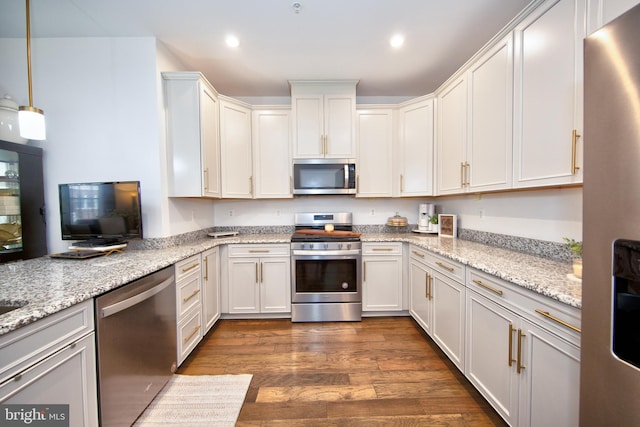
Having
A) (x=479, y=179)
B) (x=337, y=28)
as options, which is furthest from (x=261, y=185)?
(x=479, y=179)

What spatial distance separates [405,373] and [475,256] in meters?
1.06

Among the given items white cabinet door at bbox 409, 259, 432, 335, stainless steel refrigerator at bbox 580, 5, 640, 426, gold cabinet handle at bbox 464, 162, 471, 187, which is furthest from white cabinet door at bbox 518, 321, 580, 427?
gold cabinet handle at bbox 464, 162, 471, 187

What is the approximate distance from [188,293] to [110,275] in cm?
77

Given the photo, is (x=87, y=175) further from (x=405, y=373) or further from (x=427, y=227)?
(x=427, y=227)

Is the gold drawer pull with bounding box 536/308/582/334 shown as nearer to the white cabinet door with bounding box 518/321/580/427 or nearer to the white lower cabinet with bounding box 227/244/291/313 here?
the white cabinet door with bounding box 518/321/580/427

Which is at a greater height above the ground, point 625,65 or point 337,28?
point 337,28

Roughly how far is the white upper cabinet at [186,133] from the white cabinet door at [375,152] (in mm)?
1782

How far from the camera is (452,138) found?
93.5 inches

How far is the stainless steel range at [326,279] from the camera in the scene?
104 inches

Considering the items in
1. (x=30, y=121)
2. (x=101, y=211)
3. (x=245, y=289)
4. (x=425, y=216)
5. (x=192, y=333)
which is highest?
(x=30, y=121)

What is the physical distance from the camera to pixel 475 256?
174 cm

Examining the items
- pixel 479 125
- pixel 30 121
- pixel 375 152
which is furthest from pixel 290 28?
pixel 30 121

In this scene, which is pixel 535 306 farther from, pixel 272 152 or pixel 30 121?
pixel 30 121

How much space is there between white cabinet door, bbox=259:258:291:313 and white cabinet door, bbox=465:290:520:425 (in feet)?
5.79
